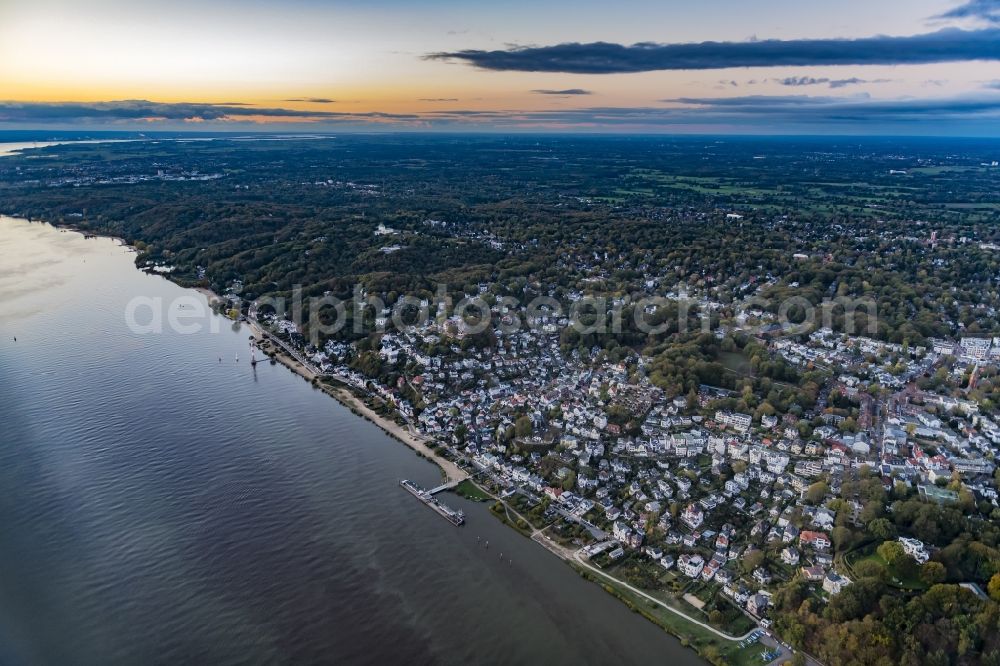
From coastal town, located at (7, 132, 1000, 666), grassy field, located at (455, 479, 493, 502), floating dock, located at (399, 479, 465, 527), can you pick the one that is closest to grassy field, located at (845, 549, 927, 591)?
coastal town, located at (7, 132, 1000, 666)

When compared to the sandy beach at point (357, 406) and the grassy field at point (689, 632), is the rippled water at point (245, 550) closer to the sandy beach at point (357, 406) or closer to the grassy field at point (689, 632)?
the grassy field at point (689, 632)

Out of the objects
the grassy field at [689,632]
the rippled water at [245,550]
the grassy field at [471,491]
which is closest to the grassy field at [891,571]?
the grassy field at [689,632]

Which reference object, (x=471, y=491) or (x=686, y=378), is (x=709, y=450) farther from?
(x=471, y=491)

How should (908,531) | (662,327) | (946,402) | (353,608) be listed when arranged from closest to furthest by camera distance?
(353,608), (908,531), (946,402), (662,327)

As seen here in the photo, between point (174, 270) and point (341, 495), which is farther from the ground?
point (174, 270)

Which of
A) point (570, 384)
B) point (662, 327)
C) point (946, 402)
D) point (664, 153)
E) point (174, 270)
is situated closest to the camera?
point (946, 402)

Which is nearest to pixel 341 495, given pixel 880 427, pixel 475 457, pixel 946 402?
pixel 475 457

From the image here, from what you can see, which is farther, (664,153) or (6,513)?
(664,153)

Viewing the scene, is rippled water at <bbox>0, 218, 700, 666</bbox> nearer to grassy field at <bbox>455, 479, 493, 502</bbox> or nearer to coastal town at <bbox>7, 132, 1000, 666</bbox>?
grassy field at <bbox>455, 479, 493, 502</bbox>

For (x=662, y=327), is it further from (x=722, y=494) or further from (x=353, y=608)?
(x=353, y=608)
